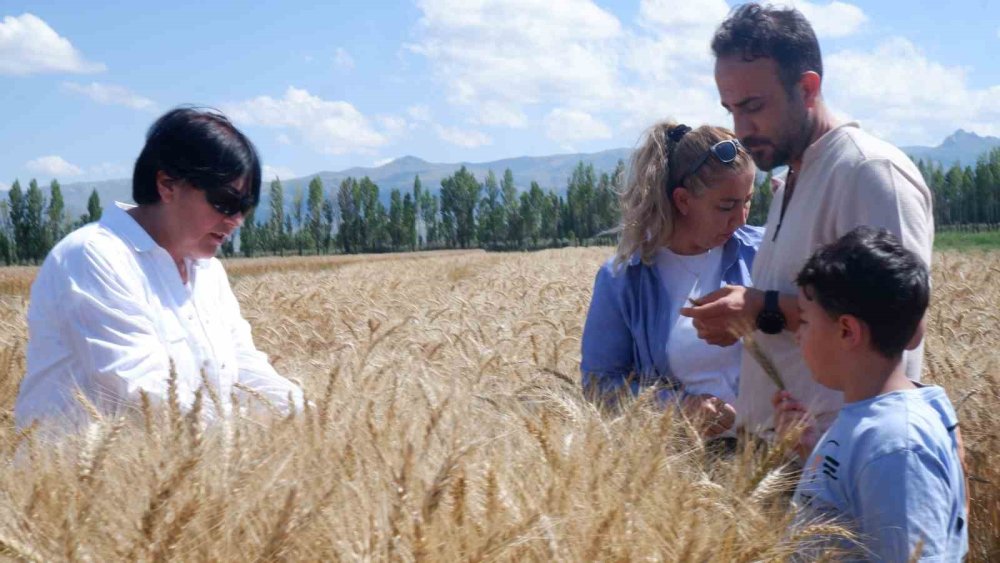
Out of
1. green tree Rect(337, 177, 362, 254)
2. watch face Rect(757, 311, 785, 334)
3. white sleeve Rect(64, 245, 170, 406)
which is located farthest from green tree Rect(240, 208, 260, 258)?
watch face Rect(757, 311, 785, 334)

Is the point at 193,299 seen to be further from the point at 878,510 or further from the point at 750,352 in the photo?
the point at 878,510

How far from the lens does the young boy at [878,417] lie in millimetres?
1720

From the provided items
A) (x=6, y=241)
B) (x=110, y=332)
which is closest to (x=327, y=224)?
(x=6, y=241)

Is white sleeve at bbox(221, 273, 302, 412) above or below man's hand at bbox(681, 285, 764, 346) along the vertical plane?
below

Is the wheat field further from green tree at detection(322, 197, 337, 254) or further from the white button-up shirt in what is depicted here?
green tree at detection(322, 197, 337, 254)

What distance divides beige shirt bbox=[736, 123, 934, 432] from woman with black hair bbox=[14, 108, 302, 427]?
3.91 feet

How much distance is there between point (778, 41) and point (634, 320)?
3.19ft

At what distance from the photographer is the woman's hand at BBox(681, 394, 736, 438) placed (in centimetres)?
245

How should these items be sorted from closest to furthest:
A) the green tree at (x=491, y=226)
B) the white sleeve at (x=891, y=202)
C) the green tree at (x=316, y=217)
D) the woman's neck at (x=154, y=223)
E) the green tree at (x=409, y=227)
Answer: the white sleeve at (x=891, y=202) < the woman's neck at (x=154, y=223) < the green tree at (x=491, y=226) < the green tree at (x=409, y=227) < the green tree at (x=316, y=217)

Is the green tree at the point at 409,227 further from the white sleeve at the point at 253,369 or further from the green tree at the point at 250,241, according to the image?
the white sleeve at the point at 253,369

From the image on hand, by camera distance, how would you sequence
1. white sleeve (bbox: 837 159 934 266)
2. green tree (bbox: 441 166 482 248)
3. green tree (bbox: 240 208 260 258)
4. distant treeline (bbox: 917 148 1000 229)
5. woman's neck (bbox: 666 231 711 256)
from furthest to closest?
green tree (bbox: 441 166 482 248), distant treeline (bbox: 917 148 1000 229), green tree (bbox: 240 208 260 258), woman's neck (bbox: 666 231 711 256), white sleeve (bbox: 837 159 934 266)

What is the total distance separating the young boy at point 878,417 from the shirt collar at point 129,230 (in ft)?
5.70

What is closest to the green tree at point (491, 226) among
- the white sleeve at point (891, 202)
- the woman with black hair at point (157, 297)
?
the woman with black hair at point (157, 297)

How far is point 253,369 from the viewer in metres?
2.68
